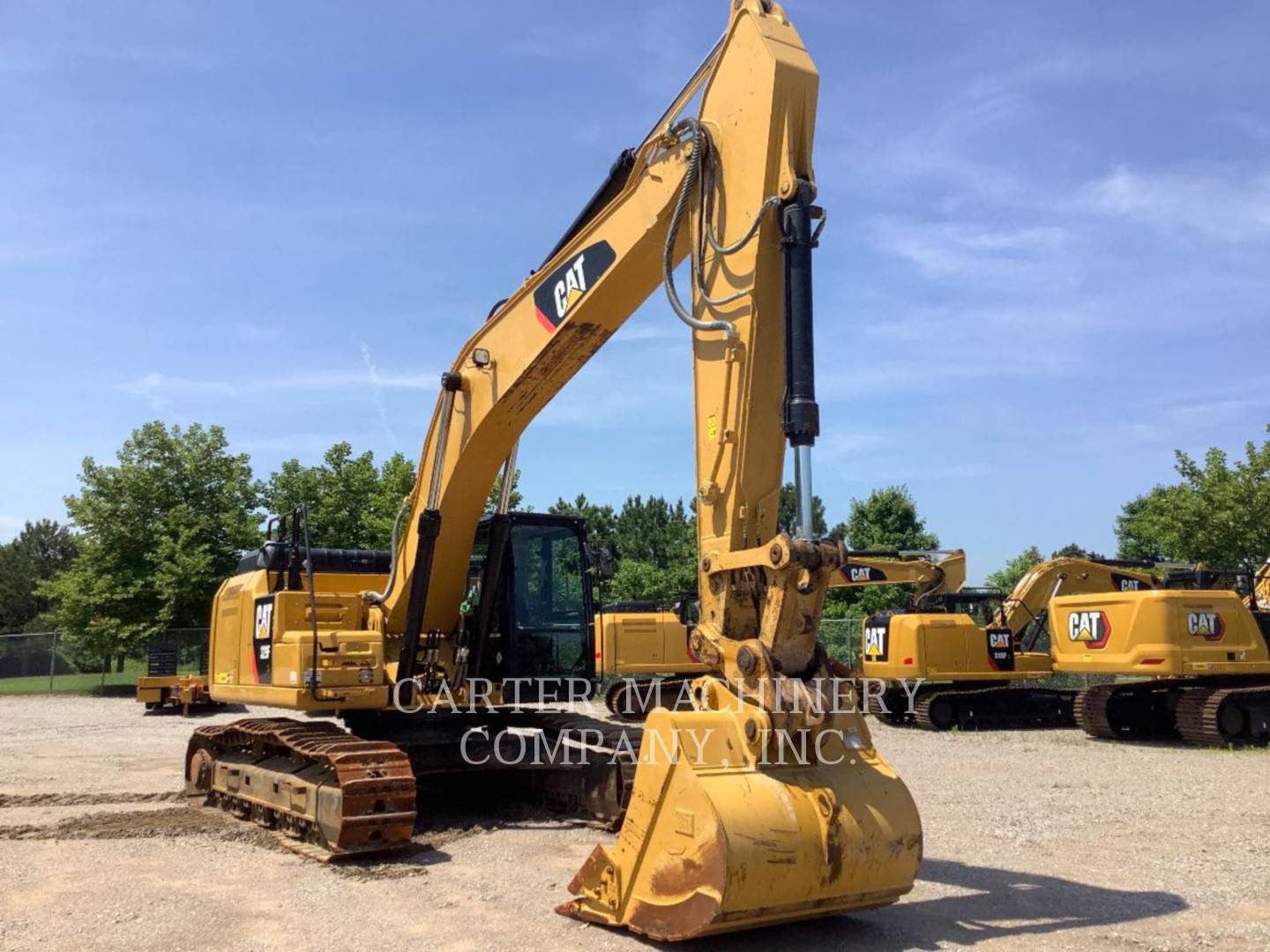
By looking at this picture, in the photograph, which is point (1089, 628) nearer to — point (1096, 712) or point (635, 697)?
point (1096, 712)

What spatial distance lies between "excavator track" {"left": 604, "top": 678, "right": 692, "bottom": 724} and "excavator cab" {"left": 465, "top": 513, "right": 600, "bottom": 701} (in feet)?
26.6

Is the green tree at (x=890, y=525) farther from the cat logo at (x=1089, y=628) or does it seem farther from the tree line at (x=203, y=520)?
the cat logo at (x=1089, y=628)

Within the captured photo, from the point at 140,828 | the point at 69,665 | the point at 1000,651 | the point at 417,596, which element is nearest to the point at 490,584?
the point at 417,596

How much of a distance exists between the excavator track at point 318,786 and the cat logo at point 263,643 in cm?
50

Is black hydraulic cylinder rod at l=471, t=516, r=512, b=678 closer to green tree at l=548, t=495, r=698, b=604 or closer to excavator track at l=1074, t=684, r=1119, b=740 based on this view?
excavator track at l=1074, t=684, r=1119, b=740

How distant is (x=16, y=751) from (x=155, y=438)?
17702mm

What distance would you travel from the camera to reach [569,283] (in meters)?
7.89

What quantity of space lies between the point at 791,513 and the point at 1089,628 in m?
9.06

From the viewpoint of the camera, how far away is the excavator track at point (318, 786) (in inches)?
306

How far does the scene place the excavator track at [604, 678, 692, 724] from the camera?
18.5 metres

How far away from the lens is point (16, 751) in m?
15.8

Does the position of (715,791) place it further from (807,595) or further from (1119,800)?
(1119,800)

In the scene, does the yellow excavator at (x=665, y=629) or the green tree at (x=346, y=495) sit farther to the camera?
the green tree at (x=346, y=495)

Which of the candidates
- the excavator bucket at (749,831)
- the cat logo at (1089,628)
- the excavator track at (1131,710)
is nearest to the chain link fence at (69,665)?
the cat logo at (1089,628)
